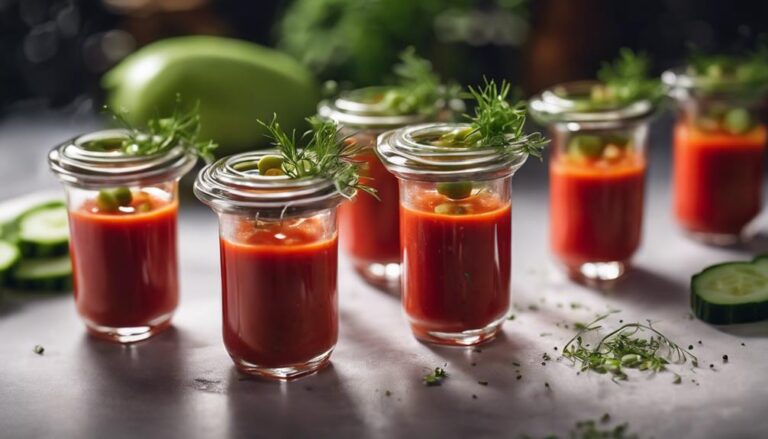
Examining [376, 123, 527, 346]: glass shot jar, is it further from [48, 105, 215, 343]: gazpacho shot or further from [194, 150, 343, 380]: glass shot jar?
[48, 105, 215, 343]: gazpacho shot

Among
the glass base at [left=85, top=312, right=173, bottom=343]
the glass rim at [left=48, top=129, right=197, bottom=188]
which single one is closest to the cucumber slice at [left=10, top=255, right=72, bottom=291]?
the glass base at [left=85, top=312, right=173, bottom=343]

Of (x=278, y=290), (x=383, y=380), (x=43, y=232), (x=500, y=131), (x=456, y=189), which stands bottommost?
(x=383, y=380)

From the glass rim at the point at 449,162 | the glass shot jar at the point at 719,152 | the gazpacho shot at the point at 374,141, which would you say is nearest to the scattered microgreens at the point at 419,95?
the gazpacho shot at the point at 374,141

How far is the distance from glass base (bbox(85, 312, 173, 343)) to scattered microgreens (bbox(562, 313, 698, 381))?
890 millimetres

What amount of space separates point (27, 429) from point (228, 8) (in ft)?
8.11

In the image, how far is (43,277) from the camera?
2.54 metres

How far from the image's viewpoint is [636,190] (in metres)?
2.51

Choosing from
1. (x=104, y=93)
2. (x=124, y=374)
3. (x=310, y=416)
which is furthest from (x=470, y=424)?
(x=104, y=93)

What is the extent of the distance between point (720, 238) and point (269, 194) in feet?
4.77

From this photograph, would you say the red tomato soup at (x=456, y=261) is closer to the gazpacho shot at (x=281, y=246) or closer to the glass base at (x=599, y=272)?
the gazpacho shot at (x=281, y=246)

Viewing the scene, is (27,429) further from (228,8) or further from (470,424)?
(228,8)

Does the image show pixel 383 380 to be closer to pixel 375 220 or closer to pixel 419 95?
pixel 375 220

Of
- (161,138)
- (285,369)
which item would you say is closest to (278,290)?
(285,369)

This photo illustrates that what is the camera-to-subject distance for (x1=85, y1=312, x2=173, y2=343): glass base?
7.32 feet
